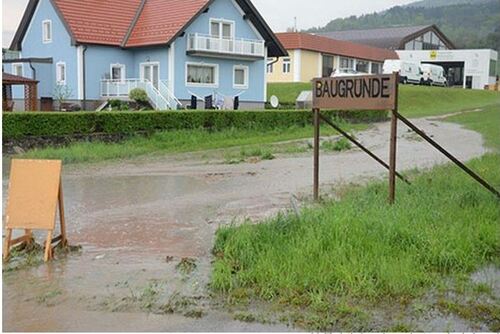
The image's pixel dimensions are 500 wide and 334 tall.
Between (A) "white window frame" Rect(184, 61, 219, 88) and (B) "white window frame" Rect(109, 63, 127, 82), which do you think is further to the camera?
(B) "white window frame" Rect(109, 63, 127, 82)

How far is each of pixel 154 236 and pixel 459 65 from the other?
184 ft

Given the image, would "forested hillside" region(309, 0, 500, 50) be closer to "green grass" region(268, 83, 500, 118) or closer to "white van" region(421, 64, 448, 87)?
"green grass" region(268, 83, 500, 118)

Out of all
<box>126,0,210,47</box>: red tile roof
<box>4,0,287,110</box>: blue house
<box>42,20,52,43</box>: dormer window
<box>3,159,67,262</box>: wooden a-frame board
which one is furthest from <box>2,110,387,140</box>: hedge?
<box>42,20,52,43</box>: dormer window

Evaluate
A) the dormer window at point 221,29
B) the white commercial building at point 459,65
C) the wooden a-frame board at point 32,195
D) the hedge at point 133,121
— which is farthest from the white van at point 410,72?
the wooden a-frame board at point 32,195

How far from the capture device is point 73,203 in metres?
10.0

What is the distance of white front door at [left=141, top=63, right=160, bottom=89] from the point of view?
103 feet

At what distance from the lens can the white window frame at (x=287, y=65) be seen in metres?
48.6

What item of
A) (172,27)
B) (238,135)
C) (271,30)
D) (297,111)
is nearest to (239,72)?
(271,30)

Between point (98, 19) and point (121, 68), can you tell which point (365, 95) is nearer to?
point (121, 68)

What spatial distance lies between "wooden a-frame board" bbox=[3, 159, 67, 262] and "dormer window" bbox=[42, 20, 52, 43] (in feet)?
89.7

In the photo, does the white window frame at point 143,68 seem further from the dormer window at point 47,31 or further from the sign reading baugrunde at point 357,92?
the sign reading baugrunde at point 357,92

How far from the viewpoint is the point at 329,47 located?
49.6m

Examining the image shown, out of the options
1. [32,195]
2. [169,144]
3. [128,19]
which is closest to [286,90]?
[128,19]

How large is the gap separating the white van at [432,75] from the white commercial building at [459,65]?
2100 mm
